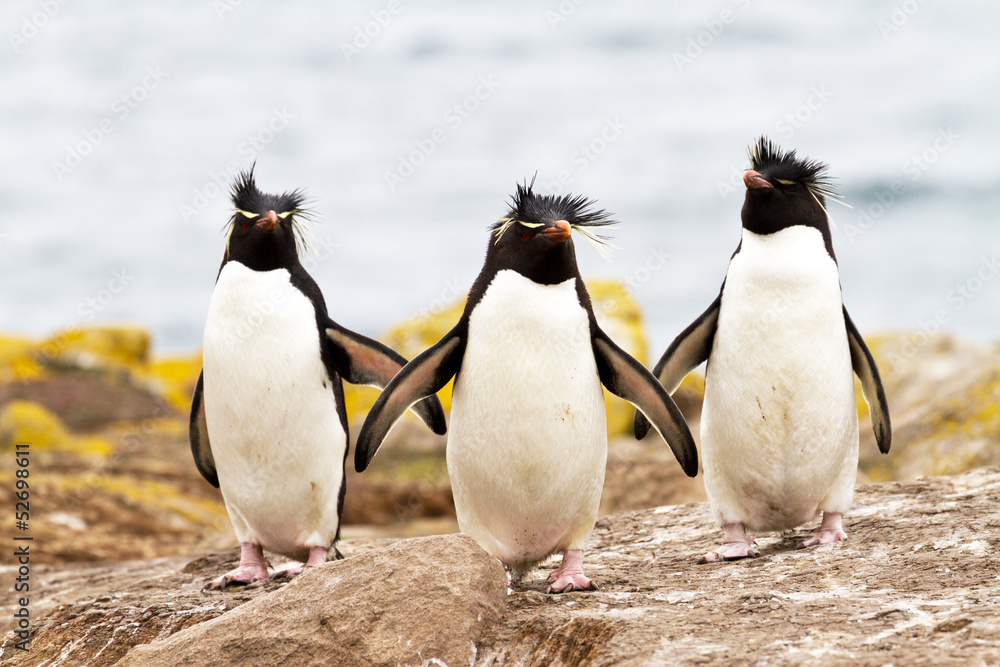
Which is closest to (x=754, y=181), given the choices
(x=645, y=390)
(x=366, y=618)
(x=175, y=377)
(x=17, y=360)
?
(x=645, y=390)

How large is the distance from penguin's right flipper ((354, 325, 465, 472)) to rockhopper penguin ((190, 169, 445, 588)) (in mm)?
678

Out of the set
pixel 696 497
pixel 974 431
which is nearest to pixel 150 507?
pixel 696 497

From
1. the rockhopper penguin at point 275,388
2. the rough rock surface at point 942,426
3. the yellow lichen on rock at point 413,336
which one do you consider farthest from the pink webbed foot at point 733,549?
the yellow lichen on rock at point 413,336

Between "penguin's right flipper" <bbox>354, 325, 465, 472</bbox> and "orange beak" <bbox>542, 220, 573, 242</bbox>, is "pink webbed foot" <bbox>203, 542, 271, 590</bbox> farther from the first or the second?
"orange beak" <bbox>542, 220, 573, 242</bbox>

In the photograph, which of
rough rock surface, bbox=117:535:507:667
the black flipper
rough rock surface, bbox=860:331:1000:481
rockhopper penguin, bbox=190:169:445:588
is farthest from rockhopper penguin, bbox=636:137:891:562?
rough rock surface, bbox=860:331:1000:481

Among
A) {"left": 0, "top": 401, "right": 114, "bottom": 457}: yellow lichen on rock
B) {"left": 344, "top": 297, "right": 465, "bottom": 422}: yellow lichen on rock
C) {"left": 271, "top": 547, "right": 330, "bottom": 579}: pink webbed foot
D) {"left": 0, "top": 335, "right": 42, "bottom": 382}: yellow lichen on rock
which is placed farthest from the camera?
{"left": 0, "top": 335, "right": 42, "bottom": 382}: yellow lichen on rock

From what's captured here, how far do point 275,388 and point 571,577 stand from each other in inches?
75.4

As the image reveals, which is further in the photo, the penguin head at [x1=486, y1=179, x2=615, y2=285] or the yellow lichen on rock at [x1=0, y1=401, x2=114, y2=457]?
the yellow lichen on rock at [x1=0, y1=401, x2=114, y2=457]

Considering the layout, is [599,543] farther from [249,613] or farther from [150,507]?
[150,507]

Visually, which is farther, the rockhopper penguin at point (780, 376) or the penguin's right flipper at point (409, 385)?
the rockhopper penguin at point (780, 376)

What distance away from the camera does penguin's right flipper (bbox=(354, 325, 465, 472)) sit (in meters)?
4.51

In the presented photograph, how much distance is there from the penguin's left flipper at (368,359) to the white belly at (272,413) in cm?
16

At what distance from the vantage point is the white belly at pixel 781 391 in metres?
4.87

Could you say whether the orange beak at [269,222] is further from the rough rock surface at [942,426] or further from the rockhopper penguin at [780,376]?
the rough rock surface at [942,426]
